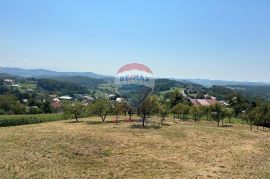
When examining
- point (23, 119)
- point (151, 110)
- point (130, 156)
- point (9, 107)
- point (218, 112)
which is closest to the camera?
point (130, 156)

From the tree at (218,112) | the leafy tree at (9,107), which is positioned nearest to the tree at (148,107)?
the tree at (218,112)

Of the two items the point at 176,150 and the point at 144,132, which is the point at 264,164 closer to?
the point at 176,150

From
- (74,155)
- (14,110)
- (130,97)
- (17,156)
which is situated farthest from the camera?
(14,110)

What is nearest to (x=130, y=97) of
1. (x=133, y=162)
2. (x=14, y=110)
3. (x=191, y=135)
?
(x=191, y=135)

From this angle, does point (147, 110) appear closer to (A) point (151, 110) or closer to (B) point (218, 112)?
(A) point (151, 110)

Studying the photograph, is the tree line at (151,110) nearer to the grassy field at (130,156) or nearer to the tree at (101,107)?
the tree at (101,107)

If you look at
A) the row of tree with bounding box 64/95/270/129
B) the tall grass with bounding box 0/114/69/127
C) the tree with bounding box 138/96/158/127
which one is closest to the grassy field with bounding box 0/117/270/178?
the tree with bounding box 138/96/158/127

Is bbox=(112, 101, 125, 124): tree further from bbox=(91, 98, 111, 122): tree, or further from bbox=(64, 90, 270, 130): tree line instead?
bbox=(91, 98, 111, 122): tree

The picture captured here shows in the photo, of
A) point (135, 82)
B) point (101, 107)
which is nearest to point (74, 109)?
point (101, 107)
